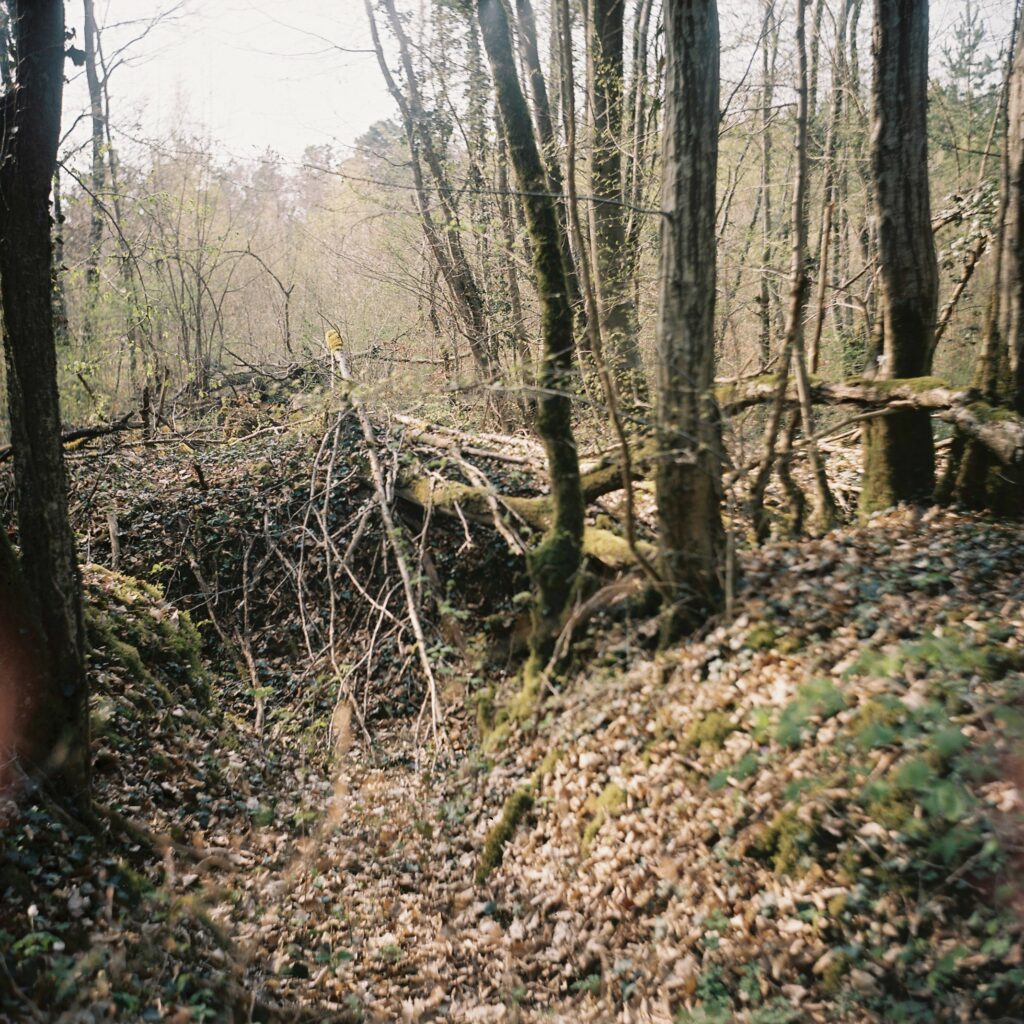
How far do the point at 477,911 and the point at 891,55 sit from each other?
7.46 metres

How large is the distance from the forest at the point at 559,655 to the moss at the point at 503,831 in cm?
4

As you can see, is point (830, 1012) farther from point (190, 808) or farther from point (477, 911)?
point (190, 808)

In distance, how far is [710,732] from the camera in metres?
4.86

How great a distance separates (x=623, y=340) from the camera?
11031 millimetres

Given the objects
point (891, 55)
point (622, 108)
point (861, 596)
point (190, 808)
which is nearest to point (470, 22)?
point (622, 108)

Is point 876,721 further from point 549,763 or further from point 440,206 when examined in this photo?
point 440,206

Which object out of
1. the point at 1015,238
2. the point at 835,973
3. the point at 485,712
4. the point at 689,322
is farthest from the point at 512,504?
the point at 835,973

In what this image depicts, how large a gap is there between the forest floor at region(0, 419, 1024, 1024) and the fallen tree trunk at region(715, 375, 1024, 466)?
0.68 m

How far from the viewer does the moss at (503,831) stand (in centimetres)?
544

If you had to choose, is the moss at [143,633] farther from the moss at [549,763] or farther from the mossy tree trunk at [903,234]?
the mossy tree trunk at [903,234]

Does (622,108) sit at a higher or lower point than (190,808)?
higher

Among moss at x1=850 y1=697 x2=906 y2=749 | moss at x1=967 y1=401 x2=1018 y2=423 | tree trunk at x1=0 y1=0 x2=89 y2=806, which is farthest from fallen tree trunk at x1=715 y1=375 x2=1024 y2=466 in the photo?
tree trunk at x1=0 y1=0 x2=89 y2=806

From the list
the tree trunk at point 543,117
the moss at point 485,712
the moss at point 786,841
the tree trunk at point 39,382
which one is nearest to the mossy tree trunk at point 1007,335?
the moss at point 786,841

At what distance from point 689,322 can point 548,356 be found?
1.14m
